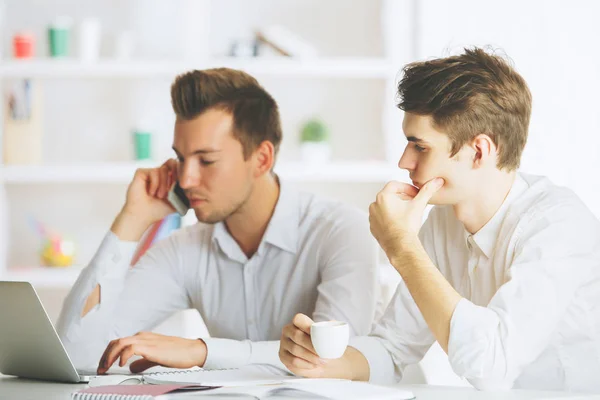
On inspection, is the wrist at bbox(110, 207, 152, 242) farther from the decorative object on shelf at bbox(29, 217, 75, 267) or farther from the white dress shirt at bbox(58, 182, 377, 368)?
the decorative object on shelf at bbox(29, 217, 75, 267)

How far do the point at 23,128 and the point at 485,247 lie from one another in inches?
96.5

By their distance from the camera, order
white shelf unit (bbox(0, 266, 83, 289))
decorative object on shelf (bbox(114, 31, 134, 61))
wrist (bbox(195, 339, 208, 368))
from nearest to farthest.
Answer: wrist (bbox(195, 339, 208, 368)) < white shelf unit (bbox(0, 266, 83, 289)) < decorative object on shelf (bbox(114, 31, 134, 61))

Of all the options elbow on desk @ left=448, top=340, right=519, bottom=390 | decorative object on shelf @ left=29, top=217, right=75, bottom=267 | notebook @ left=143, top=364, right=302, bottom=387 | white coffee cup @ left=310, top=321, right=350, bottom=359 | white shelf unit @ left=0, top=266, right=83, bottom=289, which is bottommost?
white shelf unit @ left=0, top=266, right=83, bottom=289

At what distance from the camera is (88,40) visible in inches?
144

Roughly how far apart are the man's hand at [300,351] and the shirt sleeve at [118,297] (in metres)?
0.76

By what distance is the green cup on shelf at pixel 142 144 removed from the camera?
3691mm

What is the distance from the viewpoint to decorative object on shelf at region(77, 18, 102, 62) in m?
3.64

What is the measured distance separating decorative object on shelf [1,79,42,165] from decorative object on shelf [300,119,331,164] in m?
1.12

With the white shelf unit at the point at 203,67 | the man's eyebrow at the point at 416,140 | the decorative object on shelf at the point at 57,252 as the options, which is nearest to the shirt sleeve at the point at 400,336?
the man's eyebrow at the point at 416,140

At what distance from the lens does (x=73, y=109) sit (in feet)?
12.9

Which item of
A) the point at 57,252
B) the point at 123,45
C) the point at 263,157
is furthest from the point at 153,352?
the point at 123,45

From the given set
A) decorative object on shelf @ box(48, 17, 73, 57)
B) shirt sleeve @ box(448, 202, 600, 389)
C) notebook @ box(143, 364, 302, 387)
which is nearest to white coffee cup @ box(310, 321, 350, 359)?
notebook @ box(143, 364, 302, 387)

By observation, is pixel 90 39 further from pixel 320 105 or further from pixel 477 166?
pixel 477 166

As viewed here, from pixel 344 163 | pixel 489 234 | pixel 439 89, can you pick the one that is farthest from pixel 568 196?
pixel 344 163
